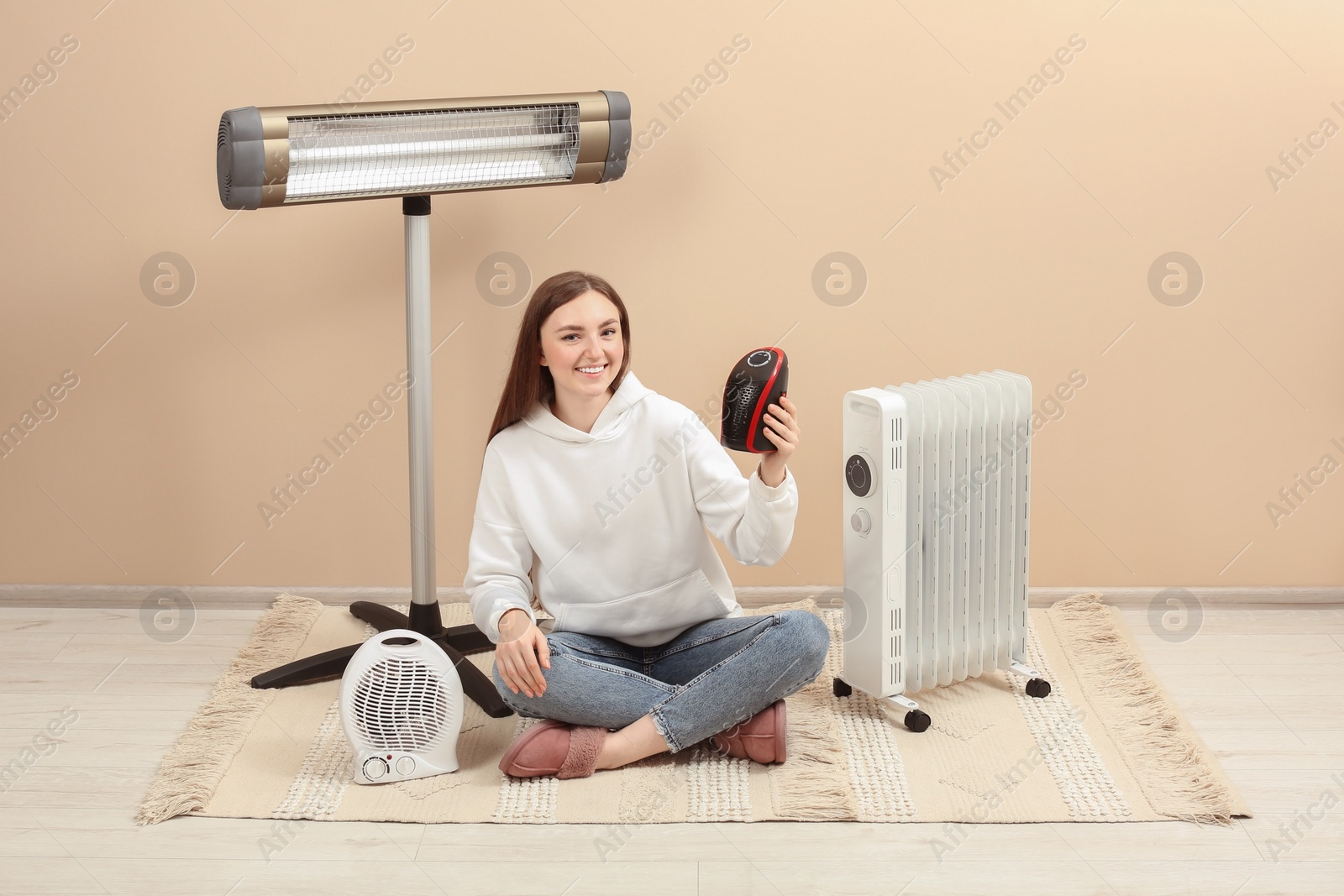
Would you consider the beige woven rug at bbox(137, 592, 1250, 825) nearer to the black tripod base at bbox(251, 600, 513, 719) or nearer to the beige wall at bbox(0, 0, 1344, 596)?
the black tripod base at bbox(251, 600, 513, 719)

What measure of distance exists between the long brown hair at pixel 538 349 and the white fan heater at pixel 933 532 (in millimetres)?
420

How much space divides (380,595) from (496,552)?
28.6 inches

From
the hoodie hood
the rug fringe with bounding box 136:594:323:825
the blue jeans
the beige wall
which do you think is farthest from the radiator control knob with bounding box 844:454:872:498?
the rug fringe with bounding box 136:594:323:825

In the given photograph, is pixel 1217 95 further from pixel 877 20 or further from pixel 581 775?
pixel 581 775

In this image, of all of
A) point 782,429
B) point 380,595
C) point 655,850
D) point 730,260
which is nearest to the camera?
point 655,850

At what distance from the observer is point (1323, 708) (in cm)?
215

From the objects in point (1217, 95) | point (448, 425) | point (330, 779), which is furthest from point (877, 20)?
point (330, 779)

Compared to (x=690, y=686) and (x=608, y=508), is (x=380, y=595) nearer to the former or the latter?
(x=608, y=508)

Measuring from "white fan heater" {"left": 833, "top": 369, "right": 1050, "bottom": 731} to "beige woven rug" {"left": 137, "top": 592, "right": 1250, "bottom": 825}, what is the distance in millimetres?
74

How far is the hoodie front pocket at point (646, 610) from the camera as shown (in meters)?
2.04

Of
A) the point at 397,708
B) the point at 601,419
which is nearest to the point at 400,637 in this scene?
the point at 397,708

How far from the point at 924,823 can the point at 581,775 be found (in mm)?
515

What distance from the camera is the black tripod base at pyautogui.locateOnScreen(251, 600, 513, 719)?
216 cm

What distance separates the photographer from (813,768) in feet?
6.39
